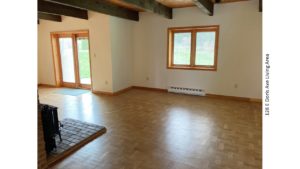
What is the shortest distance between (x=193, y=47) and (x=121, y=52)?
208cm

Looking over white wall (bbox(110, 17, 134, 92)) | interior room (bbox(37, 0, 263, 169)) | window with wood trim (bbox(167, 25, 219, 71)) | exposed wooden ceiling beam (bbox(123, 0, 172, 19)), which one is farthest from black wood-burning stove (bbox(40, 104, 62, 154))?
window with wood trim (bbox(167, 25, 219, 71))

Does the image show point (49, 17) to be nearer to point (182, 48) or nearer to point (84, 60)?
point (84, 60)

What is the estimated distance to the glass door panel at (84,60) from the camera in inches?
231

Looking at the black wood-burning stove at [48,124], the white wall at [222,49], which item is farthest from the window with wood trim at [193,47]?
the black wood-burning stove at [48,124]

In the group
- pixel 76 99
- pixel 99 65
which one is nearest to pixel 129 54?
pixel 99 65

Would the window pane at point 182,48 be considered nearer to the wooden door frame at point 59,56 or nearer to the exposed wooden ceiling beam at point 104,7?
the exposed wooden ceiling beam at point 104,7

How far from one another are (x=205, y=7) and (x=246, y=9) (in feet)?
3.88

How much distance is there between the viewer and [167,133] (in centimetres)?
303

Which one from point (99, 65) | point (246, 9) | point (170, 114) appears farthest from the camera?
point (99, 65)

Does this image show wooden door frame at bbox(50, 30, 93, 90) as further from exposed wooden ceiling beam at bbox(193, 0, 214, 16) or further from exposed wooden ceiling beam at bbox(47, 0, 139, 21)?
exposed wooden ceiling beam at bbox(193, 0, 214, 16)
